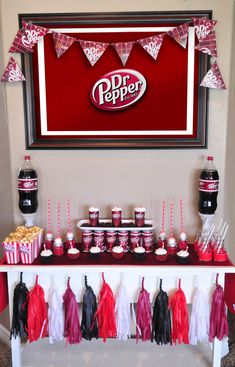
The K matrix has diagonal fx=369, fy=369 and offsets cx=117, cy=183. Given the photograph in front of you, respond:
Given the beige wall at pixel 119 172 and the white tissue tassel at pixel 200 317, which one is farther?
the beige wall at pixel 119 172

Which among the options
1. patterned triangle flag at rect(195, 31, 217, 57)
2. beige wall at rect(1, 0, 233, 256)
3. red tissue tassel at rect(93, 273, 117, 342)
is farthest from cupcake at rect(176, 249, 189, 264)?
patterned triangle flag at rect(195, 31, 217, 57)

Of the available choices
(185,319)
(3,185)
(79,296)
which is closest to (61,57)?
(3,185)

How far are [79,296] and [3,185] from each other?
0.83 m

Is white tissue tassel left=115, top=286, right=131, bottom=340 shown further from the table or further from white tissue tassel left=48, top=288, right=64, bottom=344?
white tissue tassel left=48, top=288, right=64, bottom=344

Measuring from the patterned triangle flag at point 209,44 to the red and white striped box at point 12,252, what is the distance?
4.68ft

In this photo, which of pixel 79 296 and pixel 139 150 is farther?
pixel 139 150

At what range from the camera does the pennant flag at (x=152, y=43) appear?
1.98 m

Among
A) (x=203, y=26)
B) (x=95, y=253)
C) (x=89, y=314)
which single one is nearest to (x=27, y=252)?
(x=95, y=253)

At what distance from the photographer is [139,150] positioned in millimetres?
2131

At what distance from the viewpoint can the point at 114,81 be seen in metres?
2.06

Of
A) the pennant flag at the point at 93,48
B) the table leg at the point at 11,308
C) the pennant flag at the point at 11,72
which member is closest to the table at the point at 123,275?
the table leg at the point at 11,308

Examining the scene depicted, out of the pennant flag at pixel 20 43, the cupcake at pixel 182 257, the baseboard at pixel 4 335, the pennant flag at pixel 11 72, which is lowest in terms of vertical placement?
the baseboard at pixel 4 335

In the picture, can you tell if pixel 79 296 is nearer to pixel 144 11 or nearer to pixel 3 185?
pixel 3 185

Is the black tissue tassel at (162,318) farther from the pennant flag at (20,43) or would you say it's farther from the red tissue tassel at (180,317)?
the pennant flag at (20,43)
